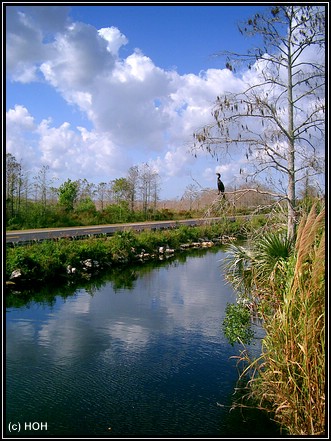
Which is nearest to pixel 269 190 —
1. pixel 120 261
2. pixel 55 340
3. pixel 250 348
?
pixel 250 348

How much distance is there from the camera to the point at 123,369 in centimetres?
829

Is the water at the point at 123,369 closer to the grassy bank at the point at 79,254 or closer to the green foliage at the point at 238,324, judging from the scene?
the green foliage at the point at 238,324

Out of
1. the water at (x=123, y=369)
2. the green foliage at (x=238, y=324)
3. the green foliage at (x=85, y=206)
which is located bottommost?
the water at (x=123, y=369)

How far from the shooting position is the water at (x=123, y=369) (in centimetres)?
636

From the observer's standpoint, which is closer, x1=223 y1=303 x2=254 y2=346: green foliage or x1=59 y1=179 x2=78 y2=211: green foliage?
x1=223 y1=303 x2=254 y2=346: green foliage

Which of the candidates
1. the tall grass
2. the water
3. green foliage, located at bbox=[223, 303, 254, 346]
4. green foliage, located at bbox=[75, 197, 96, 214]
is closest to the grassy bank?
the water

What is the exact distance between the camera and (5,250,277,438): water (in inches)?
251

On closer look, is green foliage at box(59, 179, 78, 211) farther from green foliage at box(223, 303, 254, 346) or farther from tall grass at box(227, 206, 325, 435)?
tall grass at box(227, 206, 325, 435)

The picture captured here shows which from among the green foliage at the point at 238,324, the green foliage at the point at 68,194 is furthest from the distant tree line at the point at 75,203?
the green foliage at the point at 238,324

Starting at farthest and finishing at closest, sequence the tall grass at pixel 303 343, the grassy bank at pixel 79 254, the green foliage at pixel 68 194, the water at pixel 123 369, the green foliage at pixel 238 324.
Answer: the green foliage at pixel 68 194 → the grassy bank at pixel 79 254 → the green foliage at pixel 238 324 → the water at pixel 123 369 → the tall grass at pixel 303 343

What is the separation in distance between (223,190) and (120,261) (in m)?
13.4

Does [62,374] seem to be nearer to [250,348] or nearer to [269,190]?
[250,348]

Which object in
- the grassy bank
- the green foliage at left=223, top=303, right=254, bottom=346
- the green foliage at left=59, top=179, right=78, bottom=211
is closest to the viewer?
the green foliage at left=223, top=303, right=254, bottom=346

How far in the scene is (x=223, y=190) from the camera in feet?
28.6
